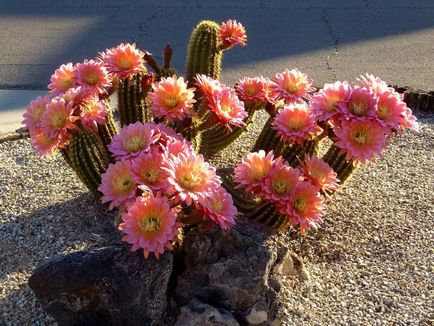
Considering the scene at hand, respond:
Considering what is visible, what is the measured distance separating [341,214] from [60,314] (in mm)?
1599

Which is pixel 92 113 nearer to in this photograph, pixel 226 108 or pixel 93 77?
pixel 93 77

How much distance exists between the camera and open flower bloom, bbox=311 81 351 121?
113 inches

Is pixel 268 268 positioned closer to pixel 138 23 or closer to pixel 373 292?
pixel 373 292

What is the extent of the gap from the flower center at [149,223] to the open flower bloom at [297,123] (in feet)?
2.60

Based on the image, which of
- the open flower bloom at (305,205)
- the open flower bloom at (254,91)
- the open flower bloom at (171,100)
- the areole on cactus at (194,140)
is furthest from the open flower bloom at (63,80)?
the open flower bloom at (305,205)

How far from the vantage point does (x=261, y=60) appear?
673cm

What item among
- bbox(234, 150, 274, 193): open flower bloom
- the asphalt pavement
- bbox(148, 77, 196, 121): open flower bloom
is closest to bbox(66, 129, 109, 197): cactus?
bbox(148, 77, 196, 121): open flower bloom

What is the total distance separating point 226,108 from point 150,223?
26.2 inches

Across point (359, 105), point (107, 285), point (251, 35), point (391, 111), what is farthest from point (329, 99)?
point (251, 35)

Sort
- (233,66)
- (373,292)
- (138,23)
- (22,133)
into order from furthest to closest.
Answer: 1. (138,23)
2. (233,66)
3. (22,133)
4. (373,292)

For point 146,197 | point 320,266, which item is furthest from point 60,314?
point 320,266

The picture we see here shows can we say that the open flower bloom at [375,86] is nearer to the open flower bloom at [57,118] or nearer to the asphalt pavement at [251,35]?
the open flower bloom at [57,118]

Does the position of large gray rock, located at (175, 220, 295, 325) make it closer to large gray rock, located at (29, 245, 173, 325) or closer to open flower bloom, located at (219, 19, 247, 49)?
large gray rock, located at (29, 245, 173, 325)

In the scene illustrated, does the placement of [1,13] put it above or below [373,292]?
below
